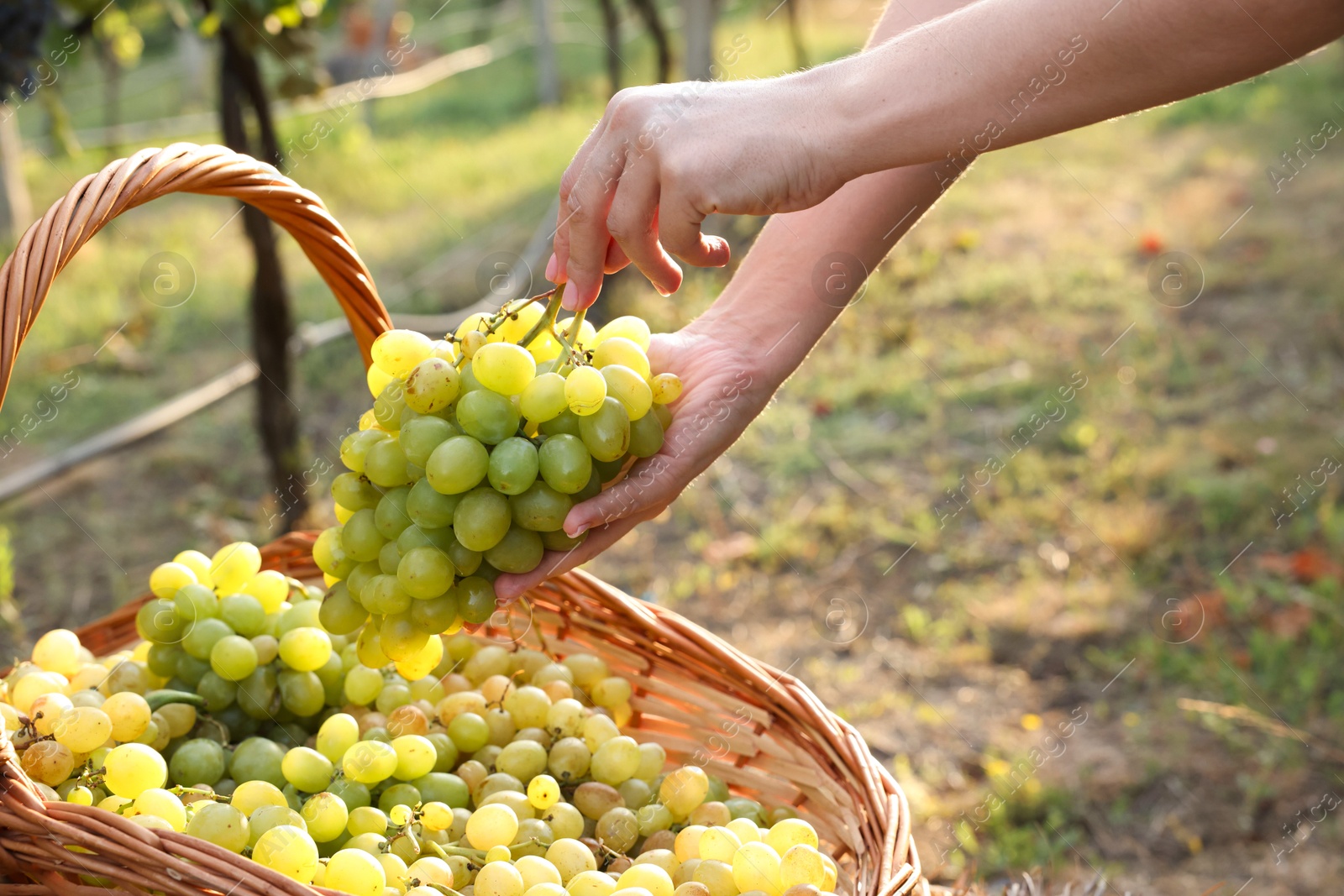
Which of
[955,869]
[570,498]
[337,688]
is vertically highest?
[570,498]

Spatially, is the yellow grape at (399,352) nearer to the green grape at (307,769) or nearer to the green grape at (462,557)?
the green grape at (462,557)

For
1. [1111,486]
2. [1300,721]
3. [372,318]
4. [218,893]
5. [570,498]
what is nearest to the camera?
[218,893]

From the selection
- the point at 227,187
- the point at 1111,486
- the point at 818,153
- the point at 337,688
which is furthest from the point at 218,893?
the point at 1111,486

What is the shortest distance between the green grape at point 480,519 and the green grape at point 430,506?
0.03ft

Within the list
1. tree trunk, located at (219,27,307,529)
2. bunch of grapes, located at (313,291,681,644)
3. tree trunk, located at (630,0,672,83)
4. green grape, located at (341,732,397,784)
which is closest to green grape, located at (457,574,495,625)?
bunch of grapes, located at (313,291,681,644)

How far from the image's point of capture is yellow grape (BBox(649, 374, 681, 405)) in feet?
4.30

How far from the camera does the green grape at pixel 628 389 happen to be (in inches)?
47.5

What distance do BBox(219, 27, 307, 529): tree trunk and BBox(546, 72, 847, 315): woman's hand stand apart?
6.03 feet

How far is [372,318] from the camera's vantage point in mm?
1449

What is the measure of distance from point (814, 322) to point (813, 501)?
1.95 metres

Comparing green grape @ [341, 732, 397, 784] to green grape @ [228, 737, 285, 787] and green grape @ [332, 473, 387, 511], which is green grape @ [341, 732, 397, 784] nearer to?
green grape @ [228, 737, 285, 787]

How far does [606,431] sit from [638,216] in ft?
0.76

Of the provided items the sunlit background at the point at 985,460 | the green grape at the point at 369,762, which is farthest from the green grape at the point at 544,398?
the sunlit background at the point at 985,460

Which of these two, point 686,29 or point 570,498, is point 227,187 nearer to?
point 570,498
